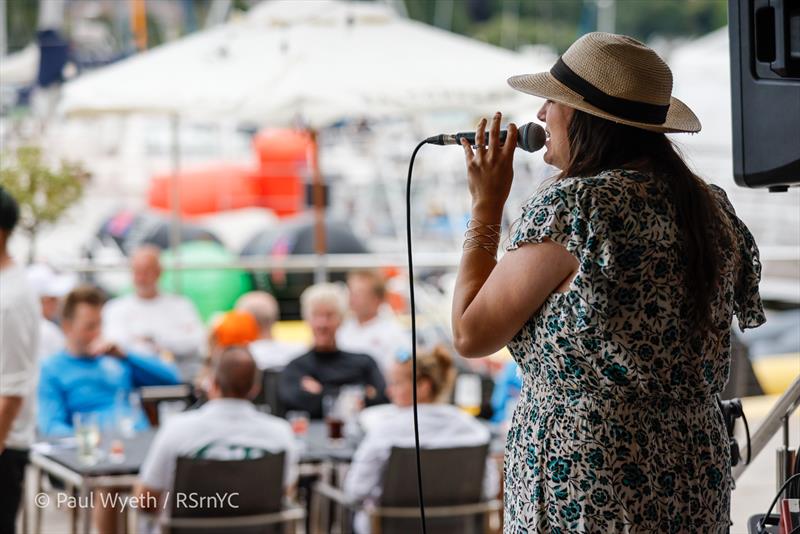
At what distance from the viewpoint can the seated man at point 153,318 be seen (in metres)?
7.55

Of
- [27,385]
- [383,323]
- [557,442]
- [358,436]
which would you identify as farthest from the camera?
[383,323]

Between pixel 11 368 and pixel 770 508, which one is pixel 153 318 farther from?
pixel 770 508

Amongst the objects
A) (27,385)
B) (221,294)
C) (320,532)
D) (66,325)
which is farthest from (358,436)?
(221,294)

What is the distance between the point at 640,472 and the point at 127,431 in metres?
3.56

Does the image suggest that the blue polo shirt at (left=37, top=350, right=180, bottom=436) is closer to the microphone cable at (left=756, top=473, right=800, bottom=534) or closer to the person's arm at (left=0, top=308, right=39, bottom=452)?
the person's arm at (left=0, top=308, right=39, bottom=452)

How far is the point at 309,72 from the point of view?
691 centimetres

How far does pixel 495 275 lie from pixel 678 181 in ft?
1.19

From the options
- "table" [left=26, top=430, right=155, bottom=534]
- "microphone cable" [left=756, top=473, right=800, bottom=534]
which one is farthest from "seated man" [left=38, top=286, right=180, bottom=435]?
"microphone cable" [left=756, top=473, right=800, bottom=534]

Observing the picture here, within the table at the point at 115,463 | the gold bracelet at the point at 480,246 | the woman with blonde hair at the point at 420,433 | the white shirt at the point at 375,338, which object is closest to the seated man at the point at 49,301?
the table at the point at 115,463

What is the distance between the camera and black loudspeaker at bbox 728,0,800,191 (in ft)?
7.95

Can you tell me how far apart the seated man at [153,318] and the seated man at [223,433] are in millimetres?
3221

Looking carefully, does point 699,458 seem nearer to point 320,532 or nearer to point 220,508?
point 220,508

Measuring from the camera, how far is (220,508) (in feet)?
13.2

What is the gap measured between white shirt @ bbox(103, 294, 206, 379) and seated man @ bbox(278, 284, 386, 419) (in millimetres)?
1681
